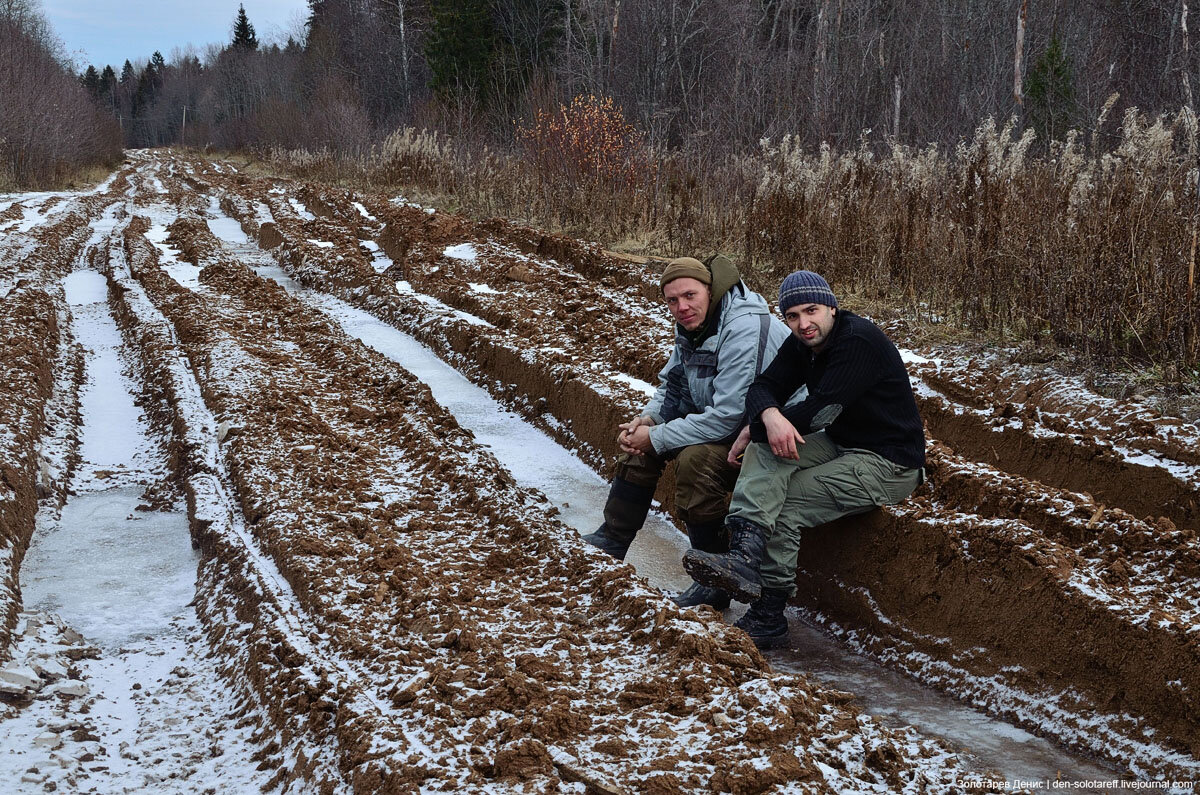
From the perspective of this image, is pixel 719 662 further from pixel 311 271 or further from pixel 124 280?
pixel 124 280

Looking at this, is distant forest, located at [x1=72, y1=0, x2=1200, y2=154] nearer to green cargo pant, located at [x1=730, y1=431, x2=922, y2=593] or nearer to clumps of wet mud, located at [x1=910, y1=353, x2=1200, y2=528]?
clumps of wet mud, located at [x1=910, y1=353, x2=1200, y2=528]

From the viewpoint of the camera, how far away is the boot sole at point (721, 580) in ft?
12.7

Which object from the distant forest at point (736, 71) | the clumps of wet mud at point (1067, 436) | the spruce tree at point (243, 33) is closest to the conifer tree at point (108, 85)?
the spruce tree at point (243, 33)

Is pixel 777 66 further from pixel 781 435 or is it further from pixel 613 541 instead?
pixel 781 435

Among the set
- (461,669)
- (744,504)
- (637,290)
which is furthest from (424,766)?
(637,290)

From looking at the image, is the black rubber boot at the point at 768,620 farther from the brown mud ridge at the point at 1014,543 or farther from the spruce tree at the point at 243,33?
the spruce tree at the point at 243,33

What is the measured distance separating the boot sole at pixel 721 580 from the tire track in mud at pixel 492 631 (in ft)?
0.72

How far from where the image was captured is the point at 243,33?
81938 millimetres

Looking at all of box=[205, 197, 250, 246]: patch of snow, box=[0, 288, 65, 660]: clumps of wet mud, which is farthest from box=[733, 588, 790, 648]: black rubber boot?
box=[205, 197, 250, 246]: patch of snow

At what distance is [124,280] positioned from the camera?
38.4 ft

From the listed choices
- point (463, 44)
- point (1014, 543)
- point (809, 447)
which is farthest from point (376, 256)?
point (463, 44)

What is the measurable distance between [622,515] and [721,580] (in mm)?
810

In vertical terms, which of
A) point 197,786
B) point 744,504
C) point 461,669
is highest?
point 744,504

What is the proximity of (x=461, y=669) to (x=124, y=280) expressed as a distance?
33.5ft
